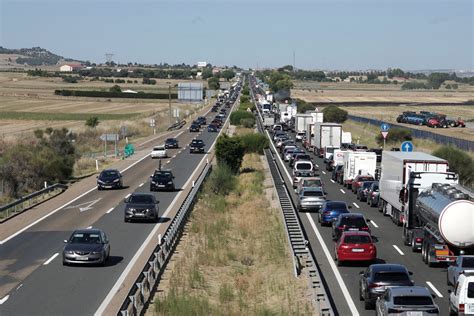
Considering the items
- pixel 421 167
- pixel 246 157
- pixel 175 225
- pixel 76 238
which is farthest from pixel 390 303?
pixel 246 157

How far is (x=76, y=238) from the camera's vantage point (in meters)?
26.7

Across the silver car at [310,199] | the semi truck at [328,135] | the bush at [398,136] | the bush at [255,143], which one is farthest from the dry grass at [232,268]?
the bush at [398,136]

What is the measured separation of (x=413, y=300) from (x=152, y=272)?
8.05 metres

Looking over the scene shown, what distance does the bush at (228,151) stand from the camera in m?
58.5

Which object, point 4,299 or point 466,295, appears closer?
point 466,295

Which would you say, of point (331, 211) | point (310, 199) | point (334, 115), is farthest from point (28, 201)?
point (334, 115)

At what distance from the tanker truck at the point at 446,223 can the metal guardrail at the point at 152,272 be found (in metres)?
8.53

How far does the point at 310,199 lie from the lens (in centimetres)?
4153

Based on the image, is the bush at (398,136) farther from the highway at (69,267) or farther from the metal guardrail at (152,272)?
the metal guardrail at (152,272)

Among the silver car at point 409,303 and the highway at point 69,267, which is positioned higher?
the silver car at point 409,303

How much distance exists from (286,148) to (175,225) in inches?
1683

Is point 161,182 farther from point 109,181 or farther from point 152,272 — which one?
point 152,272

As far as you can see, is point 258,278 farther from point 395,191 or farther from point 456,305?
point 395,191

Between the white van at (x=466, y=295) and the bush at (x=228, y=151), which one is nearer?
the white van at (x=466, y=295)
